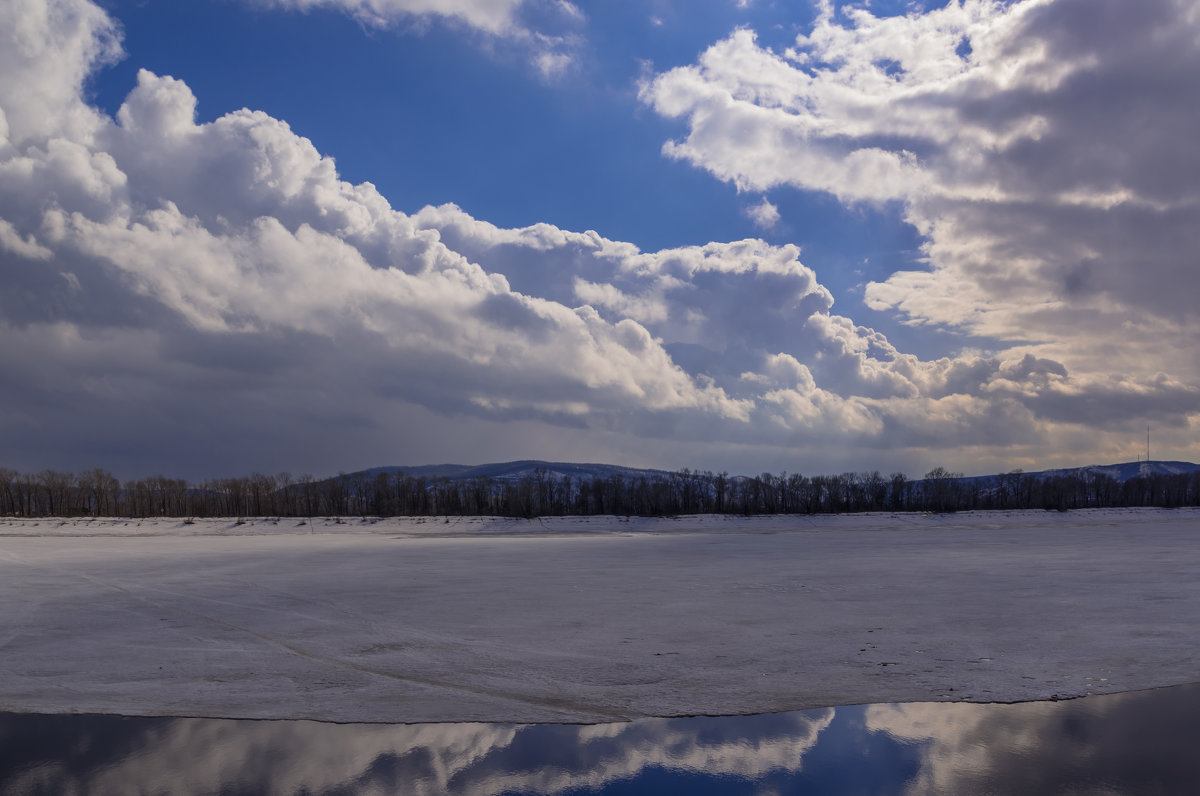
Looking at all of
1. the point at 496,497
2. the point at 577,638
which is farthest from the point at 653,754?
the point at 496,497

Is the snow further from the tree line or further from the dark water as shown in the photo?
the tree line

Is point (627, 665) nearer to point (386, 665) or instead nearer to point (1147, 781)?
point (386, 665)

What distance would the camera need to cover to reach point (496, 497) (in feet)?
358

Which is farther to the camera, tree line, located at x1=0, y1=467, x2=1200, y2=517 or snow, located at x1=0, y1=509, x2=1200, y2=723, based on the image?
tree line, located at x1=0, y1=467, x2=1200, y2=517

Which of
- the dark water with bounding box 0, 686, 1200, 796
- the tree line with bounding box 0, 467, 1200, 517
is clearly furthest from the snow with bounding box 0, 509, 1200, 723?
the tree line with bounding box 0, 467, 1200, 517

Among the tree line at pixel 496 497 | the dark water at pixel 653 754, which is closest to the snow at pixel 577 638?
the dark water at pixel 653 754

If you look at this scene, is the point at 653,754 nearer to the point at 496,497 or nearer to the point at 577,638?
the point at 577,638

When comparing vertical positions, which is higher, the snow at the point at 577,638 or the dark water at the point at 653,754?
the dark water at the point at 653,754

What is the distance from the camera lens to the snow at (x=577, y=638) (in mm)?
9656

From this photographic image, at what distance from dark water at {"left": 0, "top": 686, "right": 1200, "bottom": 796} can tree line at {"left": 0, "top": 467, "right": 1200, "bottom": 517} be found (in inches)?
3601

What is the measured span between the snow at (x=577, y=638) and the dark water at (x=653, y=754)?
50 cm

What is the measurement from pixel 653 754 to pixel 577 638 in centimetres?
543

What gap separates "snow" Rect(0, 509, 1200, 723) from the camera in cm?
966

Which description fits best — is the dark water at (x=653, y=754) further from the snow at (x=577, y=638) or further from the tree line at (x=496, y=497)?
the tree line at (x=496, y=497)
